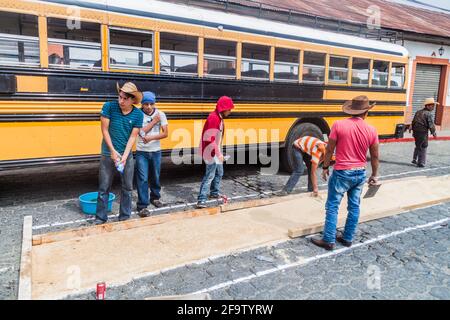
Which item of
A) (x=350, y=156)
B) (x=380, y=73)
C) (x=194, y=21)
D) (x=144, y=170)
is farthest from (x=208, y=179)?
(x=380, y=73)

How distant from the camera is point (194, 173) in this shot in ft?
25.5

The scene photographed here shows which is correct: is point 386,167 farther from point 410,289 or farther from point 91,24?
point 91,24

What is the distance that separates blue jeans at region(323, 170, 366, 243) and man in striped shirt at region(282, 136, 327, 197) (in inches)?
62.8

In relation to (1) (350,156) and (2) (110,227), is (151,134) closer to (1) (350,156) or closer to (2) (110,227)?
(2) (110,227)

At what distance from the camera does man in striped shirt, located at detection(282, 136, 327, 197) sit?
18.8 feet

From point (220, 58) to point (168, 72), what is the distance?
0.96 metres

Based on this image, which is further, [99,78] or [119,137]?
[99,78]

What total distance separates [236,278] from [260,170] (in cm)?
484

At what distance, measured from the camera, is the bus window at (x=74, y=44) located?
4859 millimetres

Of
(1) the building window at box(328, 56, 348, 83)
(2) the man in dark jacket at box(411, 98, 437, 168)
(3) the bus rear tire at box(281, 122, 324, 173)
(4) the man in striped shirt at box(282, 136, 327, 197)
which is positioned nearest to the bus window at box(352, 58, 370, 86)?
(1) the building window at box(328, 56, 348, 83)

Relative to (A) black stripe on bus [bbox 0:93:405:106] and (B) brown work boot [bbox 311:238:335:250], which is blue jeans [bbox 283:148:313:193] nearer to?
(A) black stripe on bus [bbox 0:93:405:106]

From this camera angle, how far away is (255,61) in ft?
21.9
